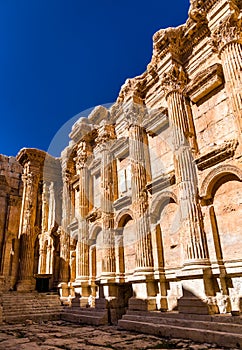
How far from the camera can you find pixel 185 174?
8.48 metres

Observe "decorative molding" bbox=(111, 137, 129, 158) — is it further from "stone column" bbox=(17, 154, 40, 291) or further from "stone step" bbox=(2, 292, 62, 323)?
"stone step" bbox=(2, 292, 62, 323)

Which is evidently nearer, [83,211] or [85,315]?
[85,315]

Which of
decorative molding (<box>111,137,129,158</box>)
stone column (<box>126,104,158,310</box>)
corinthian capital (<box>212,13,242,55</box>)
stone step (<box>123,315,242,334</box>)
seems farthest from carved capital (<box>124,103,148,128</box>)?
stone step (<box>123,315,242,334</box>)

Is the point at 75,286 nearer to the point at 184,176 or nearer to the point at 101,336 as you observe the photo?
the point at 101,336

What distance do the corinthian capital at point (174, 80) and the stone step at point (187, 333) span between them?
6913 mm

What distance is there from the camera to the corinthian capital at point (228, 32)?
7.85 m

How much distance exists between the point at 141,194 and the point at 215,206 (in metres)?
3.09

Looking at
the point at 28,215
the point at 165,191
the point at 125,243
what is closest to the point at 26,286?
the point at 28,215

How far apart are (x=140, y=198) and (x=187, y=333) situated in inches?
187

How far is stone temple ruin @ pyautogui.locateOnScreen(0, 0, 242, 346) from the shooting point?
24.5 feet

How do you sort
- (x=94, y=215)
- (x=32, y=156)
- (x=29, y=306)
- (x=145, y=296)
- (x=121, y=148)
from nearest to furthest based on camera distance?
(x=145, y=296) → (x=121, y=148) → (x=29, y=306) → (x=94, y=215) → (x=32, y=156)

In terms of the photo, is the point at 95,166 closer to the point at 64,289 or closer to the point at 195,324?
the point at 64,289

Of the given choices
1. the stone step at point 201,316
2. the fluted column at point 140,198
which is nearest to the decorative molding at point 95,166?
the fluted column at point 140,198

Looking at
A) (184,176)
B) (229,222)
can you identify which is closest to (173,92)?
(184,176)
